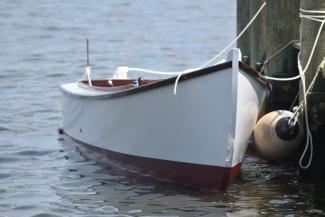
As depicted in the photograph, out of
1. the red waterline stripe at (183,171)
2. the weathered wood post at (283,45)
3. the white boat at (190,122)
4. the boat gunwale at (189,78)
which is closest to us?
the boat gunwale at (189,78)

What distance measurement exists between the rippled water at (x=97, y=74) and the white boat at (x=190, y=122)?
11.0 inches

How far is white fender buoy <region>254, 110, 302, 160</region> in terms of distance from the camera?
11.2 meters

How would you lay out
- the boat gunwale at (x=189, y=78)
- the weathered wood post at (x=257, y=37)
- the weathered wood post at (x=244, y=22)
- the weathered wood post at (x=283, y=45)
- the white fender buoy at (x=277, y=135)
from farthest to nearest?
the weathered wood post at (x=244, y=22) < the weathered wood post at (x=257, y=37) < the weathered wood post at (x=283, y=45) < the white fender buoy at (x=277, y=135) < the boat gunwale at (x=189, y=78)

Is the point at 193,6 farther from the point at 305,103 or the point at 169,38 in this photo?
the point at 305,103

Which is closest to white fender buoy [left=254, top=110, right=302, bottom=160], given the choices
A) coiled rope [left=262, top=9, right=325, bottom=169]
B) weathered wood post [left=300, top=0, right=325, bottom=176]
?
coiled rope [left=262, top=9, right=325, bottom=169]

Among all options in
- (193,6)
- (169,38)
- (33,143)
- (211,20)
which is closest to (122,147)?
(33,143)

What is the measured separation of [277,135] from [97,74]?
1132 cm

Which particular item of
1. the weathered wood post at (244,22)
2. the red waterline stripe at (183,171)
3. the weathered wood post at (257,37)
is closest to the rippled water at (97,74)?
the red waterline stripe at (183,171)

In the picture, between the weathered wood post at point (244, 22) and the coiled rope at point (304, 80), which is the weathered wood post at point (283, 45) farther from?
the weathered wood post at point (244, 22)

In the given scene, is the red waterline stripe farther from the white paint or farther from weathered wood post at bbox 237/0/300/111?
weathered wood post at bbox 237/0/300/111

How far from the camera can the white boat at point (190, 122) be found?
34.8 ft

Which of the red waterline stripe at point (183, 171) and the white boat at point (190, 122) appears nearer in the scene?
the white boat at point (190, 122)

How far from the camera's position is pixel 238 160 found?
36.6ft

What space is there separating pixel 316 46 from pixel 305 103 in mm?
651
